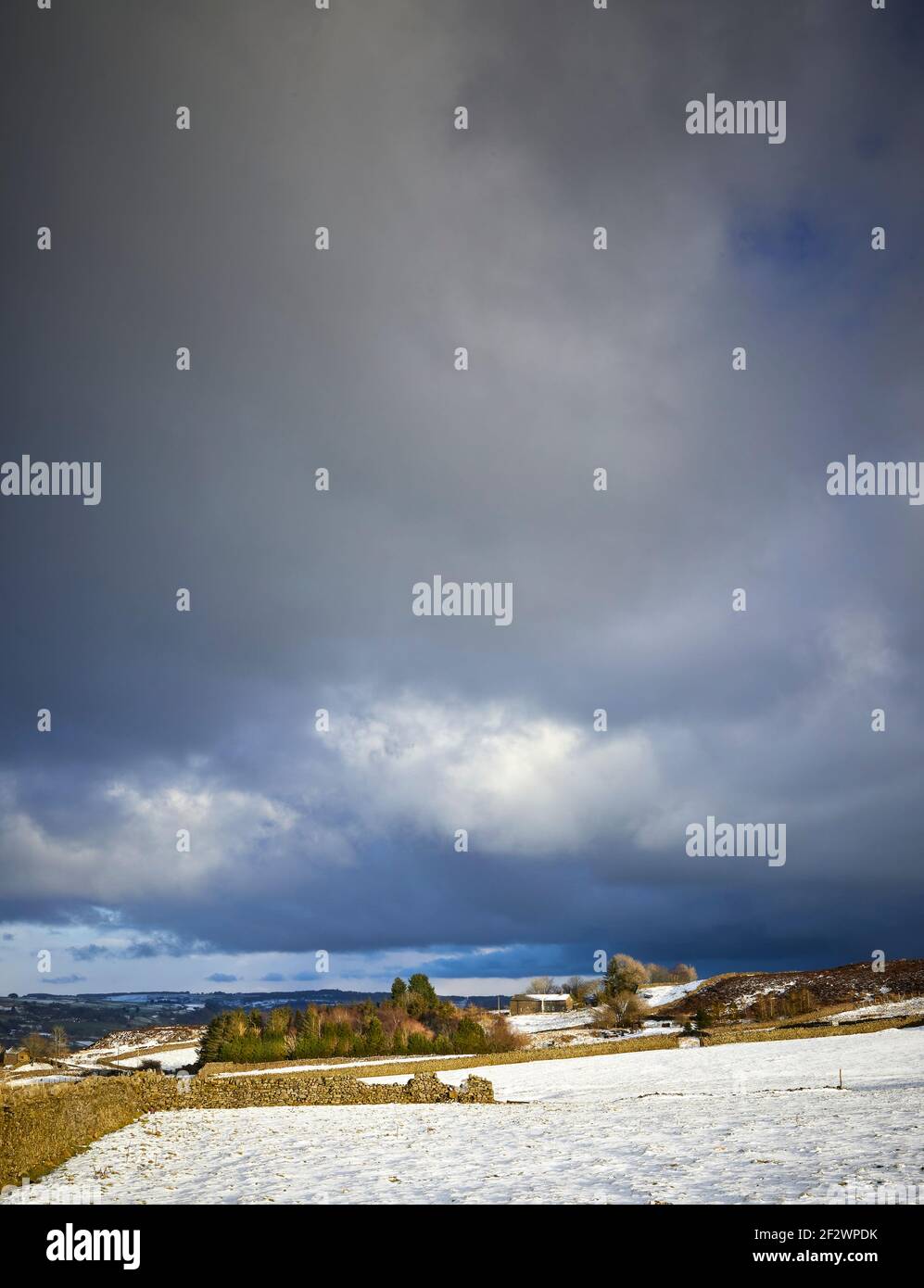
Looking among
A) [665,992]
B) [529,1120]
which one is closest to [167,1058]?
[665,992]

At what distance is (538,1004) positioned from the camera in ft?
452

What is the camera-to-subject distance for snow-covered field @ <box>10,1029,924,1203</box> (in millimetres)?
Result: 15875

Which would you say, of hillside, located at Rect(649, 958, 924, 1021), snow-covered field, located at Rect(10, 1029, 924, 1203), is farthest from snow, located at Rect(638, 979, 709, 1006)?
snow-covered field, located at Rect(10, 1029, 924, 1203)
